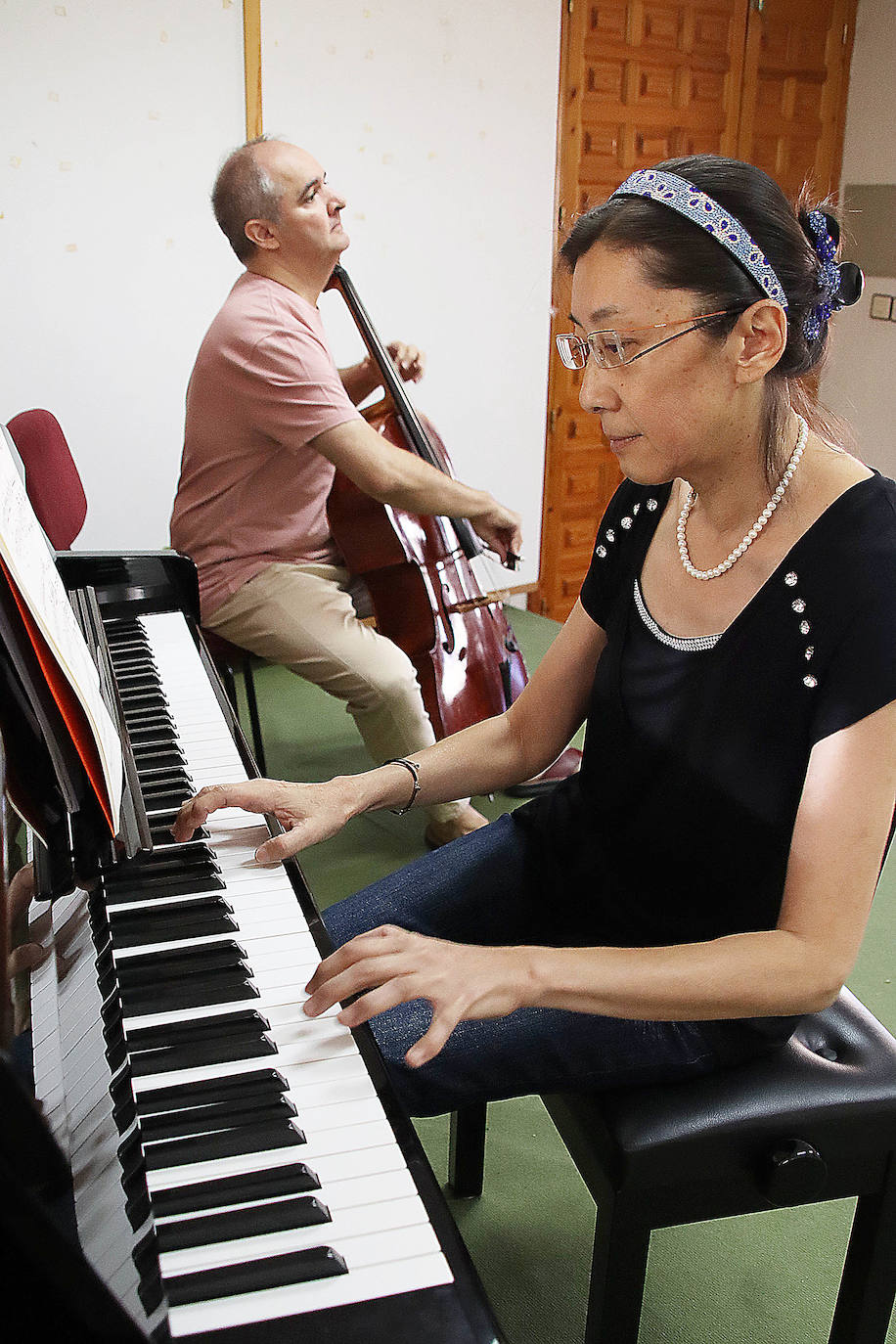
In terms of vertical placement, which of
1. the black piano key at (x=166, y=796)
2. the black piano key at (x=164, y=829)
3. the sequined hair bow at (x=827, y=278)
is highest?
the sequined hair bow at (x=827, y=278)

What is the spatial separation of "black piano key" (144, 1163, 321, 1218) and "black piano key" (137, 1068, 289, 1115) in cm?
8

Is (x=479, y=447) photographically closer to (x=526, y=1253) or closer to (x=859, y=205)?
(x=859, y=205)

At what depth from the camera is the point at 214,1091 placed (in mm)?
841

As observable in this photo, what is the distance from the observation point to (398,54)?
12.3 ft

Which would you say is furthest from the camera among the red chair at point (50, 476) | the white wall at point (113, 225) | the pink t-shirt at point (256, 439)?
the white wall at point (113, 225)

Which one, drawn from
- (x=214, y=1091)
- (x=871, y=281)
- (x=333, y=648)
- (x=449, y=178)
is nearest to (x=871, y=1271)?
(x=214, y=1091)

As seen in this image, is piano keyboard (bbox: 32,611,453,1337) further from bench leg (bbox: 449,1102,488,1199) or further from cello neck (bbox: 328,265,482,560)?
cello neck (bbox: 328,265,482,560)

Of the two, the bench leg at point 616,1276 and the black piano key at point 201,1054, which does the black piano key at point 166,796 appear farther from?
the bench leg at point 616,1276

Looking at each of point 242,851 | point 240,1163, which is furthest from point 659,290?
point 240,1163

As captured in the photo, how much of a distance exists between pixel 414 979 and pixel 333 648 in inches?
67.9

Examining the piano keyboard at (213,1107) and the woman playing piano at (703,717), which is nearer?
the piano keyboard at (213,1107)

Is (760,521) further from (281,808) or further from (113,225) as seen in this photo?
(113,225)

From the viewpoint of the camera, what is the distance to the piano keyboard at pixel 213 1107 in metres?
0.70

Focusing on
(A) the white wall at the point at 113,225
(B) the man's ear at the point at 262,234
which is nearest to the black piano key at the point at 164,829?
(B) the man's ear at the point at 262,234
